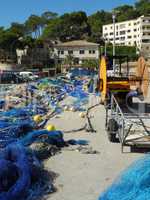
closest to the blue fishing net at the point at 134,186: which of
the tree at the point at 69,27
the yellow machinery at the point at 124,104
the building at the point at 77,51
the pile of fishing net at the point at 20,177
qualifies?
the pile of fishing net at the point at 20,177

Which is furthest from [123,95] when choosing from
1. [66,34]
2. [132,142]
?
[66,34]

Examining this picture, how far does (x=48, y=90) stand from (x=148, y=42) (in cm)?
12242

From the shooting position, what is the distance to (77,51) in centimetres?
11944

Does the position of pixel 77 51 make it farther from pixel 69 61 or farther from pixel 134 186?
pixel 134 186

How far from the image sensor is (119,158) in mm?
11148

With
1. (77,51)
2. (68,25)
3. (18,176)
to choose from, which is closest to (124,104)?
(18,176)

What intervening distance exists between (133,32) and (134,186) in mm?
156417

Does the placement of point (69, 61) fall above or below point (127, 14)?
below

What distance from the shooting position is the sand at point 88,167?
8562 millimetres

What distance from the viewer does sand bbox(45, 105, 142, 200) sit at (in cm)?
856

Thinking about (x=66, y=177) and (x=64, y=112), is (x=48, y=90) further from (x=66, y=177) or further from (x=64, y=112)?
(x=66, y=177)

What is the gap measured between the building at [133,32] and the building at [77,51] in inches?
1286

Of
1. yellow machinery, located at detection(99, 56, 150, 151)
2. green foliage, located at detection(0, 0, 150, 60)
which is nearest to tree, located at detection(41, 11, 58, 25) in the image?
green foliage, located at detection(0, 0, 150, 60)

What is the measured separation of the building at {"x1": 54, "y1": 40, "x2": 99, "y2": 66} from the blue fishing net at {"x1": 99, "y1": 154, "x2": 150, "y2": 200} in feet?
358
